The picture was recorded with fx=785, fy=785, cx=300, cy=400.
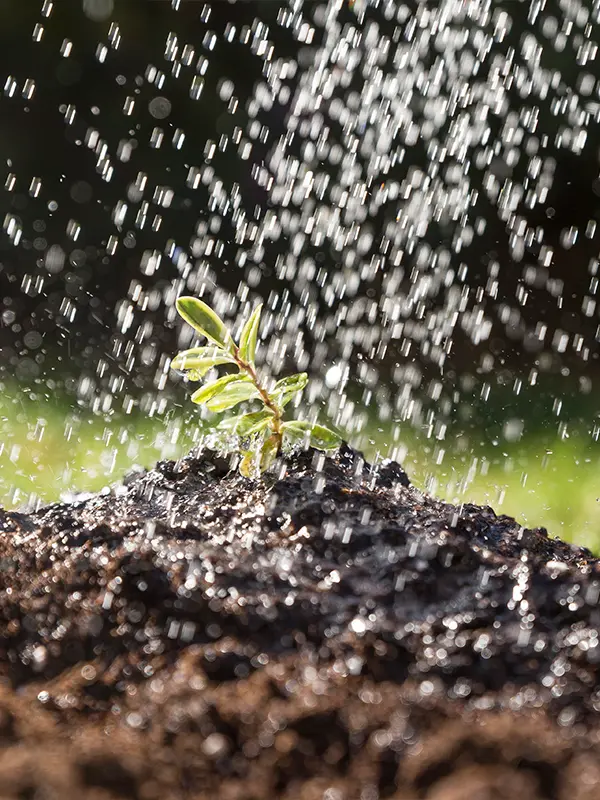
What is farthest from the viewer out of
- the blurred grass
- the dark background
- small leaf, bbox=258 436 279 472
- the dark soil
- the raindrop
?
the raindrop

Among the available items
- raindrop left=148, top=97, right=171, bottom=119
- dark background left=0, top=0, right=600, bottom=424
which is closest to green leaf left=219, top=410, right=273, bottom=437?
dark background left=0, top=0, right=600, bottom=424

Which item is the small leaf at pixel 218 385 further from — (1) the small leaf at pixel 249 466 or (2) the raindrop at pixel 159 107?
(2) the raindrop at pixel 159 107

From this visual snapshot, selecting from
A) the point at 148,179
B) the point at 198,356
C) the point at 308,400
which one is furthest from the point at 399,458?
the point at 148,179

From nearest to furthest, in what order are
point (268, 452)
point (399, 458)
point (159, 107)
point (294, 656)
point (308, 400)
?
1. point (294, 656)
2. point (268, 452)
3. point (399, 458)
4. point (308, 400)
5. point (159, 107)

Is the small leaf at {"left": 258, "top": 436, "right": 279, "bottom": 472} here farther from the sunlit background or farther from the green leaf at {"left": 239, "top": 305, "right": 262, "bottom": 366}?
the sunlit background

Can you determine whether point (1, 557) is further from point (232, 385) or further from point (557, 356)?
point (557, 356)

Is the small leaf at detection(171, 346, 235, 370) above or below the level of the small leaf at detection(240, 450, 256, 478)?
above

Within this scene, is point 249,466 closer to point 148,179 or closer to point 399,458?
point 399,458
